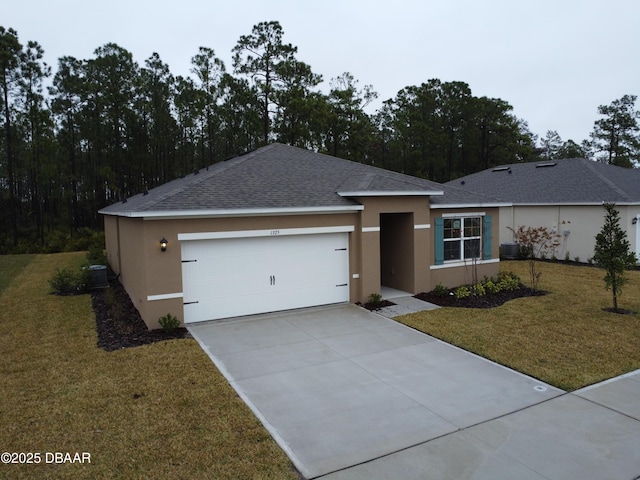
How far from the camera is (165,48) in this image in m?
32.9

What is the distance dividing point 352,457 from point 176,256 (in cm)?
635

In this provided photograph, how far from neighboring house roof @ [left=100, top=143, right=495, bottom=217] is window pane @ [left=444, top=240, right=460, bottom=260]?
1351mm

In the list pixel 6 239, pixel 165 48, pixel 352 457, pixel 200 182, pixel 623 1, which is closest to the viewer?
pixel 352 457

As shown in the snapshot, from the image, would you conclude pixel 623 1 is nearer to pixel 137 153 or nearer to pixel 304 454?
pixel 304 454

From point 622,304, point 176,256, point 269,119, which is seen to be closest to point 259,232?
point 176,256

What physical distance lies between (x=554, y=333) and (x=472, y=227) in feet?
17.6

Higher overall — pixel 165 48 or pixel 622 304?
pixel 165 48

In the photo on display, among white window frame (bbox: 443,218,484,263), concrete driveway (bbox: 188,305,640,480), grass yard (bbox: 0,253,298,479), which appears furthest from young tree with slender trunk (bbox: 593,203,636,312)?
grass yard (bbox: 0,253,298,479)

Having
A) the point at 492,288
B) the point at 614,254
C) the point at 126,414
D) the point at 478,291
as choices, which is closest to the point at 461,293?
the point at 478,291

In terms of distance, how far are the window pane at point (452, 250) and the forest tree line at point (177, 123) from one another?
1808 centimetres

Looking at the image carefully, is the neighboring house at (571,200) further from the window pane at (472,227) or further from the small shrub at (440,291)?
the small shrub at (440,291)

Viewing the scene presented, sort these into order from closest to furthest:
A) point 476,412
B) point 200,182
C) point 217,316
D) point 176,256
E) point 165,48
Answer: point 476,412
point 176,256
point 217,316
point 200,182
point 165,48

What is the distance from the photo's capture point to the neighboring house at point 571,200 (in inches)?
729

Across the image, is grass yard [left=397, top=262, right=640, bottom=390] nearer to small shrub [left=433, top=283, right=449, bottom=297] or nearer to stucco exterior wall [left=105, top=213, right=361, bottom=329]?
small shrub [left=433, top=283, right=449, bottom=297]
